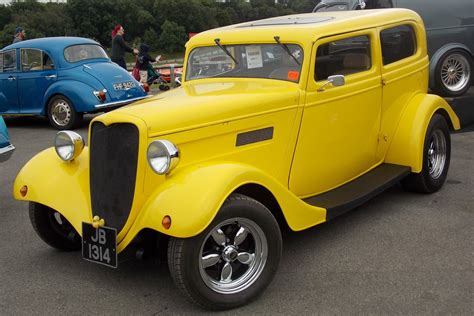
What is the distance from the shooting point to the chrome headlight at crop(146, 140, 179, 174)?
3.18 m

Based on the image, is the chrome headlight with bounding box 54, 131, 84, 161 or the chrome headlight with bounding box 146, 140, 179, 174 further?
the chrome headlight with bounding box 54, 131, 84, 161

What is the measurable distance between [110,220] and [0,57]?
8.51 meters

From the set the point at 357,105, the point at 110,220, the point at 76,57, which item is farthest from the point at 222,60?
the point at 76,57

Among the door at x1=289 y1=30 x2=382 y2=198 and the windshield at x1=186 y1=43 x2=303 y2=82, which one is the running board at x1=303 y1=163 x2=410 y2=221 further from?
the windshield at x1=186 y1=43 x2=303 y2=82

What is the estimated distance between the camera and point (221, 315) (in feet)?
10.5

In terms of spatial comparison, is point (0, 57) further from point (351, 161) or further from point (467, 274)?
point (467, 274)

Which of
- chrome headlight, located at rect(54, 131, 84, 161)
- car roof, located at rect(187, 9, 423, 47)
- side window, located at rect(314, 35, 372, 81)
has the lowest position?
chrome headlight, located at rect(54, 131, 84, 161)

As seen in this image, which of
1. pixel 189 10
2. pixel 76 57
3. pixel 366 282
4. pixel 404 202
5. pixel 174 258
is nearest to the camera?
pixel 174 258

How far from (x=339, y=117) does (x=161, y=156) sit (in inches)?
68.0

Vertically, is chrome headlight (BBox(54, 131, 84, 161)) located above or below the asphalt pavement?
above

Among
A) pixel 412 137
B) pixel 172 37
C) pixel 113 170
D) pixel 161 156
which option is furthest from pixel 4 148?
pixel 172 37

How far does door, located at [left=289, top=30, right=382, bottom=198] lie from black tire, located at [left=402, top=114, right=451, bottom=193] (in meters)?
0.54

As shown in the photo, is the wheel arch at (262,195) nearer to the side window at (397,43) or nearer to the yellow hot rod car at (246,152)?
the yellow hot rod car at (246,152)

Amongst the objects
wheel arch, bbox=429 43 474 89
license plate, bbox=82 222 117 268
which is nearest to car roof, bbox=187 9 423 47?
license plate, bbox=82 222 117 268
